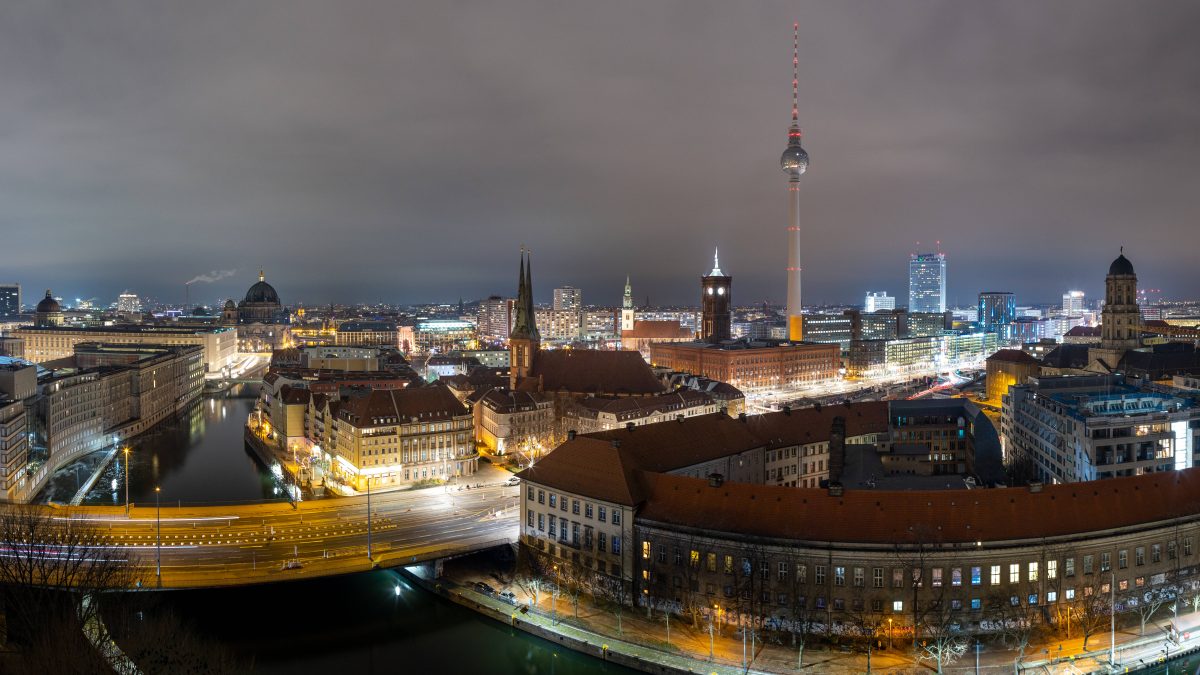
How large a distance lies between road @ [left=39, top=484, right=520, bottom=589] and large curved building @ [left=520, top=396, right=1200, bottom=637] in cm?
779

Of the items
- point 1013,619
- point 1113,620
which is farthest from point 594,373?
point 1113,620

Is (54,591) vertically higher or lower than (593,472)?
lower

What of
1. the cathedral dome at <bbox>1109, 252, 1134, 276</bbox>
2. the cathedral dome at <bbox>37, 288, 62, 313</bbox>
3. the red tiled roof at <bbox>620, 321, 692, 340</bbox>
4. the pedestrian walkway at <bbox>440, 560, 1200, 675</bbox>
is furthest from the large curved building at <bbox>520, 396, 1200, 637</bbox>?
the cathedral dome at <bbox>37, 288, 62, 313</bbox>

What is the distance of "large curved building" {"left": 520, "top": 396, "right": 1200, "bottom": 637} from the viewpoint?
1162 inches

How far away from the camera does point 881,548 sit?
29.5 metres

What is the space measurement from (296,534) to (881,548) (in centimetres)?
2735

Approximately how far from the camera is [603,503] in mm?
34438

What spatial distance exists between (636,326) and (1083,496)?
151m

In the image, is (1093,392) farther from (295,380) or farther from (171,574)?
(295,380)

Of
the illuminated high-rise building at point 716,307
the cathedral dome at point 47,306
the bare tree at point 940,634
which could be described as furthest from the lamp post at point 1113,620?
the cathedral dome at point 47,306

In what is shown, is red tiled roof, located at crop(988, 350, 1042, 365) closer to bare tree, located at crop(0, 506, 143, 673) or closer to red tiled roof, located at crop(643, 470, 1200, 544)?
red tiled roof, located at crop(643, 470, 1200, 544)

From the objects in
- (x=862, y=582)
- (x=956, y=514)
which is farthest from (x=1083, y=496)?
(x=862, y=582)

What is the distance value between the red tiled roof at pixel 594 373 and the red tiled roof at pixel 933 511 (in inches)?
1701

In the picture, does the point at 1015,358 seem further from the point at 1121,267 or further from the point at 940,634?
the point at 940,634
